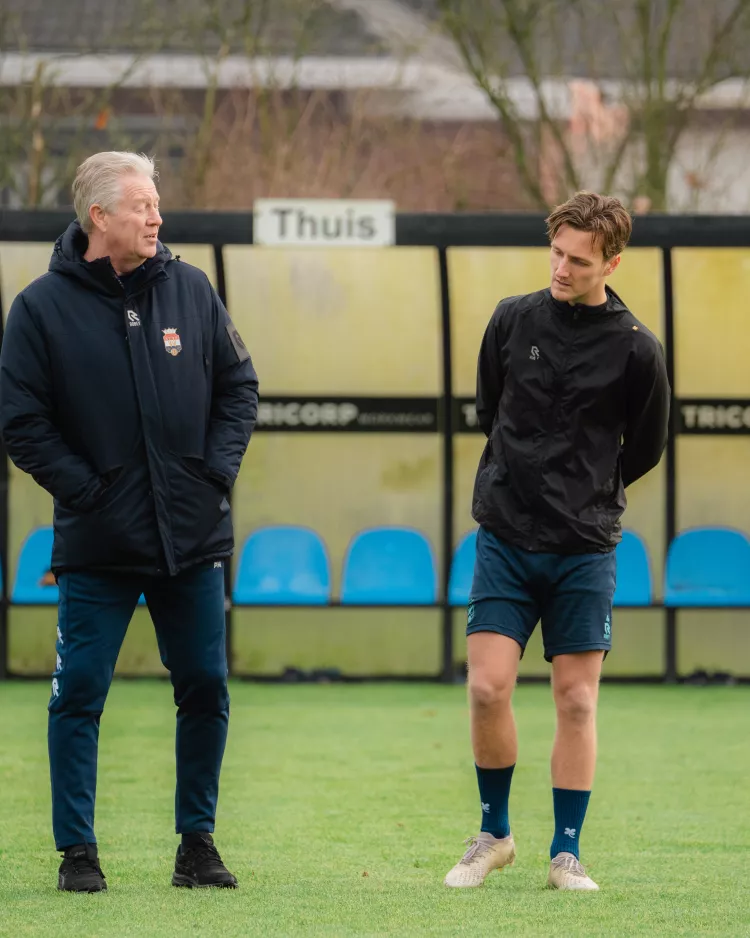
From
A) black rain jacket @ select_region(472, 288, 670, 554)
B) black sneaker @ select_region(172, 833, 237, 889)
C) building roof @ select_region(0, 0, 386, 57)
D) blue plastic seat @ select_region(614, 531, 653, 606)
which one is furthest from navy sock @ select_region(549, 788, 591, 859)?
building roof @ select_region(0, 0, 386, 57)

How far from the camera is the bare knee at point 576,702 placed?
4523mm

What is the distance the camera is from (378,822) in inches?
225

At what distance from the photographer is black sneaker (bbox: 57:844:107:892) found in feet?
14.6

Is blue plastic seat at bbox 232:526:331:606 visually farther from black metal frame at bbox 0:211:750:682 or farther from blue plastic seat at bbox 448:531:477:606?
blue plastic seat at bbox 448:531:477:606

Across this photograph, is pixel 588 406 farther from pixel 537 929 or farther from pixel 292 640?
pixel 292 640

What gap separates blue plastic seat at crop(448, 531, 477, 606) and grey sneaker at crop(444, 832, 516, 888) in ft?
17.2

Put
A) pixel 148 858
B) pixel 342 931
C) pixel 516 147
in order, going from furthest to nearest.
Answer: pixel 516 147, pixel 148 858, pixel 342 931

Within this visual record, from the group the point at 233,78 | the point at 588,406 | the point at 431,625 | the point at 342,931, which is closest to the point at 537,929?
the point at 342,931

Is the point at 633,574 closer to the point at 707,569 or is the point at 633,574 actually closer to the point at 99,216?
the point at 707,569

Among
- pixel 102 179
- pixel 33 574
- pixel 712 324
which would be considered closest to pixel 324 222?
pixel 712 324

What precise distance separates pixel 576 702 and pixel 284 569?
558cm

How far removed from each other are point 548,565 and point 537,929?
2.86ft

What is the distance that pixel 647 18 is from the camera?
45.5 ft

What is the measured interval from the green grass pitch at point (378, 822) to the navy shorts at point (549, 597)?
24.2 inches
